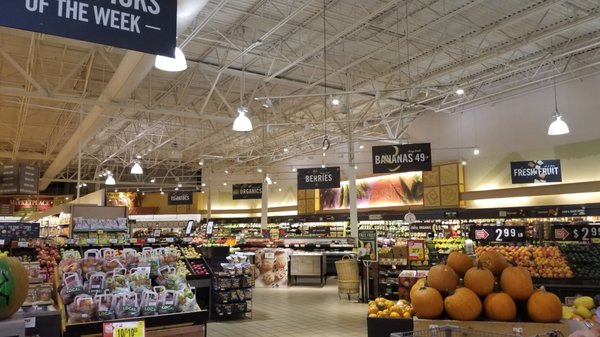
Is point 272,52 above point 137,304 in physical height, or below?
above

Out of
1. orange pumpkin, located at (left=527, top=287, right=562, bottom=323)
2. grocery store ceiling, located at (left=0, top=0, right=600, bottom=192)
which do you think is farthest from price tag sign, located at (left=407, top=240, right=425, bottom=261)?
orange pumpkin, located at (left=527, top=287, right=562, bottom=323)

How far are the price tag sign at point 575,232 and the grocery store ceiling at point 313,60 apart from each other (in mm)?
4059

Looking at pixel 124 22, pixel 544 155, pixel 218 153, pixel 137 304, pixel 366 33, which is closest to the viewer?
pixel 124 22

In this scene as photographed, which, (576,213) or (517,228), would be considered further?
(576,213)

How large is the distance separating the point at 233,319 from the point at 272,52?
697 centimetres

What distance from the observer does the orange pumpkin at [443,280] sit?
11.5 feet

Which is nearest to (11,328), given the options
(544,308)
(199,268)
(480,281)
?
(480,281)


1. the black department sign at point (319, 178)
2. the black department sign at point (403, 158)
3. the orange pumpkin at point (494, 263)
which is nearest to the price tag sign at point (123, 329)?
the orange pumpkin at point (494, 263)

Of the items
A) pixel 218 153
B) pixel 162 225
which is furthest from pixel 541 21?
pixel 218 153

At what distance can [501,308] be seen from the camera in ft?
10.8

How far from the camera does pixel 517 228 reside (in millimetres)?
8273

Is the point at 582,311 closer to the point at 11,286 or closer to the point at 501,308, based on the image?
the point at 501,308

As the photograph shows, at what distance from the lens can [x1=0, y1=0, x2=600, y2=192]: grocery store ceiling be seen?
10.6 meters

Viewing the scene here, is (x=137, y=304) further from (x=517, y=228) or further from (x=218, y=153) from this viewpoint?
(x=218, y=153)
